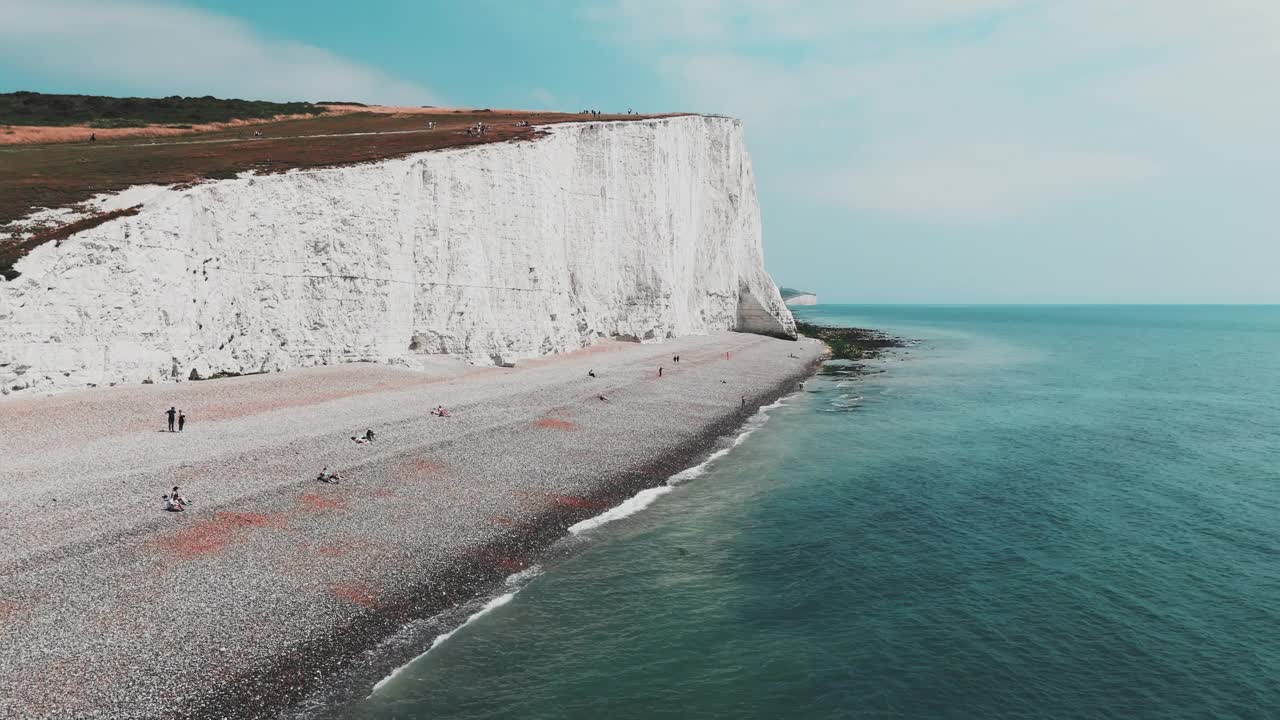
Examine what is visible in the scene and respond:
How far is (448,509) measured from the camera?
1947cm

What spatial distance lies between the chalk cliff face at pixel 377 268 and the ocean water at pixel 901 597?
21943mm

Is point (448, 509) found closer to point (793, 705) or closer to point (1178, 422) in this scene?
point (793, 705)

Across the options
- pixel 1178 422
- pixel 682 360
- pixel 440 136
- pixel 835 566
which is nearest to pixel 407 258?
pixel 440 136

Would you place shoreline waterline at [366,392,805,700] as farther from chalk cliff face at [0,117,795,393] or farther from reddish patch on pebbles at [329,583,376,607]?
chalk cliff face at [0,117,795,393]

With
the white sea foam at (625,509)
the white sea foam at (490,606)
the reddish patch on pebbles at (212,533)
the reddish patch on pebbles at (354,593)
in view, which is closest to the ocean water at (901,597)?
the white sea foam at (490,606)

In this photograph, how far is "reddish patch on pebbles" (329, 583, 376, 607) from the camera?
14.0 meters

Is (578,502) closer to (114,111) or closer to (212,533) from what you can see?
(212,533)

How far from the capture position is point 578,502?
21594 millimetres

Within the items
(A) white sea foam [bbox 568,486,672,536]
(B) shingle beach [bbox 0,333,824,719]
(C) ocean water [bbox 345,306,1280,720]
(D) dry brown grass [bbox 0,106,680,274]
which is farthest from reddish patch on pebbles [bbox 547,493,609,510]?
(D) dry brown grass [bbox 0,106,680,274]

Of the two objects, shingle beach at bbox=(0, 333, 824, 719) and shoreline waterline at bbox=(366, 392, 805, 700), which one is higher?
shingle beach at bbox=(0, 333, 824, 719)

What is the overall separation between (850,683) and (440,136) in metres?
51.3

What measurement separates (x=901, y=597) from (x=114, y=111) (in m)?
83.4

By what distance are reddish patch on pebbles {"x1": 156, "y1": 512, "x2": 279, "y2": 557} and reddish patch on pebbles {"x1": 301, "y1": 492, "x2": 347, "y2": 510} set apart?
1.26m

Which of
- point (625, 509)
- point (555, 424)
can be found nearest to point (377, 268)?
point (555, 424)
